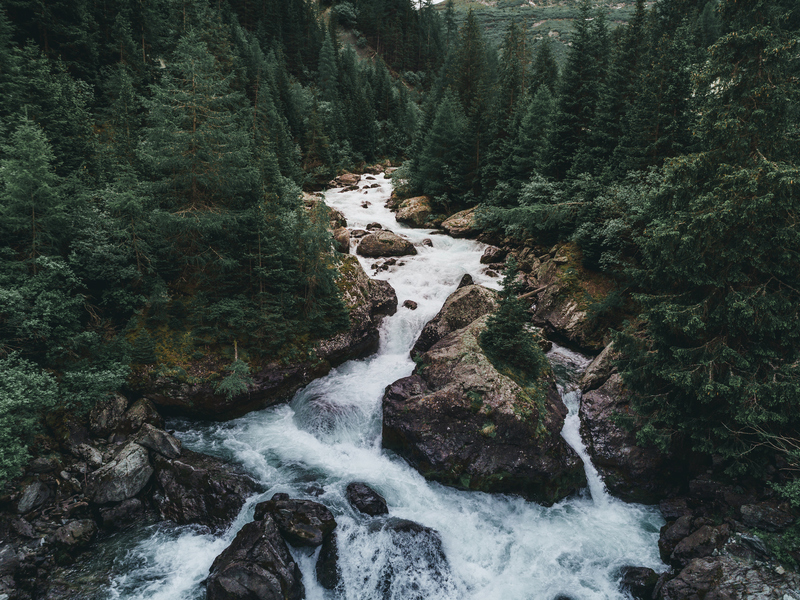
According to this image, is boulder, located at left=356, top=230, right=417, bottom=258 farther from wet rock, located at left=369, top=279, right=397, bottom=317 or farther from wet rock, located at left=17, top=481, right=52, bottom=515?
wet rock, located at left=17, top=481, right=52, bottom=515

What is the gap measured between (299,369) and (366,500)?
6.75 meters

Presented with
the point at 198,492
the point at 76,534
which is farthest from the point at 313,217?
the point at 76,534

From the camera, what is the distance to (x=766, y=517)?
30.7ft

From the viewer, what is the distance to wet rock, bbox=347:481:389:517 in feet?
37.0

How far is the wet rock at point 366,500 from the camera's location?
37.0 feet

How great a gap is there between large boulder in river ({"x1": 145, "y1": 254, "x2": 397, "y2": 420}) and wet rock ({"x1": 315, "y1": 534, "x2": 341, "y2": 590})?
22.1 feet

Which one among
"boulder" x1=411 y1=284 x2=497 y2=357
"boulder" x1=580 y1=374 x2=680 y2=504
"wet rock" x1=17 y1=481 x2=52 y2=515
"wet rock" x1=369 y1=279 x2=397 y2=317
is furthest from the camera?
"wet rock" x1=369 y1=279 x2=397 y2=317

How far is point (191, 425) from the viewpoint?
569 inches

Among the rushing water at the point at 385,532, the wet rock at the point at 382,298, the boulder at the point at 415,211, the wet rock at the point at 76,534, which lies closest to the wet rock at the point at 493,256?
the wet rock at the point at 382,298

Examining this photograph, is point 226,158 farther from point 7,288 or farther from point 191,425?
point 191,425

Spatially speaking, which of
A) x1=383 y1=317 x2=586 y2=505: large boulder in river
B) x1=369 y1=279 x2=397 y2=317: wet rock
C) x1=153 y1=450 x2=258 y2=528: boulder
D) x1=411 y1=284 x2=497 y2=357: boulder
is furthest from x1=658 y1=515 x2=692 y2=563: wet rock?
x1=369 y1=279 x2=397 y2=317: wet rock

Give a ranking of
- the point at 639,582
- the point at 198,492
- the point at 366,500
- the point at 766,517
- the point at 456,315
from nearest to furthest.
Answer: the point at 766,517
the point at 639,582
the point at 198,492
the point at 366,500
the point at 456,315

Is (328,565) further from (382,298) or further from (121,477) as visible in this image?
(382,298)

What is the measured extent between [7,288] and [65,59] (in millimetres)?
23840
